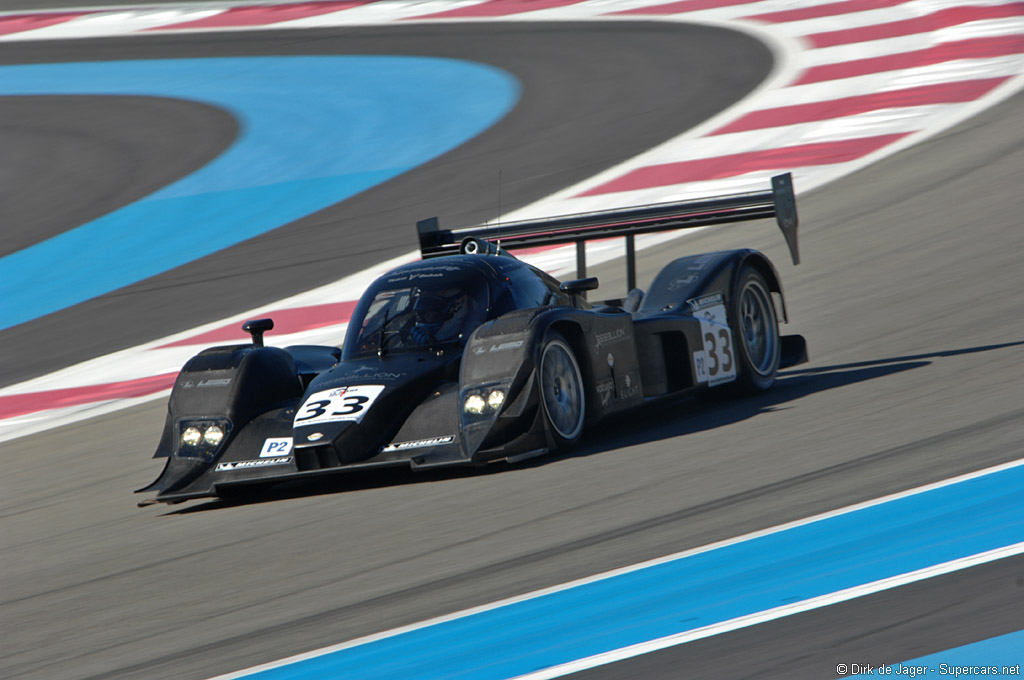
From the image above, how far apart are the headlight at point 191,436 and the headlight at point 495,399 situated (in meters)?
1.55

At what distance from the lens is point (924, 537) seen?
4.59 m

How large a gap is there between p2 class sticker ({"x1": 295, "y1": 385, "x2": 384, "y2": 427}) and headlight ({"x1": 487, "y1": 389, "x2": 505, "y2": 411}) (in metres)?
0.56

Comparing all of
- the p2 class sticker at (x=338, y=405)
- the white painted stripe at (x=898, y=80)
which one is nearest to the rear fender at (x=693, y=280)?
the p2 class sticker at (x=338, y=405)

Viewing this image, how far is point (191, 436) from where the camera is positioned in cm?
699

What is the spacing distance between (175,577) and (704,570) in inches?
84.6

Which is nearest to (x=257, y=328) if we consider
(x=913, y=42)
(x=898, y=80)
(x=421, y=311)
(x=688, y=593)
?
(x=421, y=311)

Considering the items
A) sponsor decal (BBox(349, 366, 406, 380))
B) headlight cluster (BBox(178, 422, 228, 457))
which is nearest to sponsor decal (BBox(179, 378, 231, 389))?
headlight cluster (BBox(178, 422, 228, 457))

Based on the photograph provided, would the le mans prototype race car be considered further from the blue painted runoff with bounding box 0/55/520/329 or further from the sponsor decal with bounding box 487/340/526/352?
the blue painted runoff with bounding box 0/55/520/329

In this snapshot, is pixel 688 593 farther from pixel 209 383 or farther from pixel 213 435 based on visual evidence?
pixel 209 383

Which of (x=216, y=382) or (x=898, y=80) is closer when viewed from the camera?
(x=216, y=382)

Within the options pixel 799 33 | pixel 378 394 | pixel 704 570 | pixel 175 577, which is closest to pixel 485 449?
pixel 378 394

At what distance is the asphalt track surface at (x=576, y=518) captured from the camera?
161 inches

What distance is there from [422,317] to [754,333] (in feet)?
6.72

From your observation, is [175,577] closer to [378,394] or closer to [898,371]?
[378,394]
